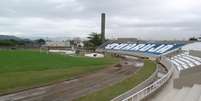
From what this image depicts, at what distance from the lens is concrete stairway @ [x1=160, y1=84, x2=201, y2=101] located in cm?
1306

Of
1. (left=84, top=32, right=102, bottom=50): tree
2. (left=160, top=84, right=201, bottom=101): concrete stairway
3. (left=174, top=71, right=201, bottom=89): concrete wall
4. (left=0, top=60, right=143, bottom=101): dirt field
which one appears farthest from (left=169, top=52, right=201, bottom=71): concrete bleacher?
(left=84, top=32, right=102, bottom=50): tree

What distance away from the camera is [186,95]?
13.8m

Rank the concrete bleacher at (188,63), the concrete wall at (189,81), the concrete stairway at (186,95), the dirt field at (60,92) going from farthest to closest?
the concrete bleacher at (188,63) → the dirt field at (60,92) → the concrete wall at (189,81) → the concrete stairway at (186,95)

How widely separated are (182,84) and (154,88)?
7.58 feet

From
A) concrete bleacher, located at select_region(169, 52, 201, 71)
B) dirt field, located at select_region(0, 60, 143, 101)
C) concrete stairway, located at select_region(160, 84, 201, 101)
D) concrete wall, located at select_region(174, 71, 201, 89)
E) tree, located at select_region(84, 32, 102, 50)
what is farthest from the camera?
tree, located at select_region(84, 32, 102, 50)

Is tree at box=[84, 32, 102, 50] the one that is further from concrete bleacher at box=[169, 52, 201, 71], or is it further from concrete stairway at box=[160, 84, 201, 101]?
concrete stairway at box=[160, 84, 201, 101]

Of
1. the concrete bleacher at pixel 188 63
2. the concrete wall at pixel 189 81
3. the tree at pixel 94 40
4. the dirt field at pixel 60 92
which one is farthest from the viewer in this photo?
the tree at pixel 94 40

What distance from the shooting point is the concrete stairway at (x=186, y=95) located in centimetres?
1306

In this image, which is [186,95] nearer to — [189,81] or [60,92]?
[189,81]

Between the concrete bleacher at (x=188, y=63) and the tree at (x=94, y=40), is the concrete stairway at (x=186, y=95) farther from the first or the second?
the tree at (x=94, y=40)

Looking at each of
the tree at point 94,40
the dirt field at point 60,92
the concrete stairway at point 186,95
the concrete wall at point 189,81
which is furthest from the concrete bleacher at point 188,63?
the tree at point 94,40

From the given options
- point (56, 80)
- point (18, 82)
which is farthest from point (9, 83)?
point (56, 80)

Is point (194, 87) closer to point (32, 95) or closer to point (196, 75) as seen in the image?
point (196, 75)

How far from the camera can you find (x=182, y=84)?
16234 mm
